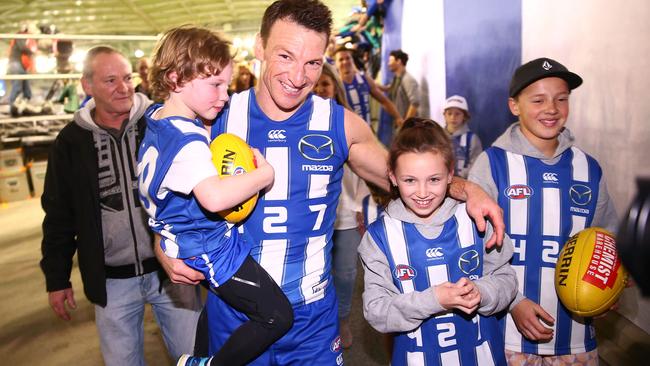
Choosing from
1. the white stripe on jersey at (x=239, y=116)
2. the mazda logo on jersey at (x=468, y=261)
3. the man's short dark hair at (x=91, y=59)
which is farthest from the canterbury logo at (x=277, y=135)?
the man's short dark hair at (x=91, y=59)

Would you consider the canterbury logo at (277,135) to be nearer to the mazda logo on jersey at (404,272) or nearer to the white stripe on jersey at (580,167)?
the mazda logo on jersey at (404,272)

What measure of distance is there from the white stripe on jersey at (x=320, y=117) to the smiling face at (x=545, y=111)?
916mm

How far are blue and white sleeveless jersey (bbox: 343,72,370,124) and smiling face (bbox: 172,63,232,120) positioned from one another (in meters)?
3.25

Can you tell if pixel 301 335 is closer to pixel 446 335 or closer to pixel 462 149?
pixel 446 335

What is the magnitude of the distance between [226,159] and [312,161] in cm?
32

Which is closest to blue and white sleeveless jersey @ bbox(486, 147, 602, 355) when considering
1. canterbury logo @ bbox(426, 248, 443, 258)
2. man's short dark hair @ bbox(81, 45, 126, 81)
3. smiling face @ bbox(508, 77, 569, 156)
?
smiling face @ bbox(508, 77, 569, 156)

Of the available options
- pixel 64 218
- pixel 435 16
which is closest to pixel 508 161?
pixel 64 218

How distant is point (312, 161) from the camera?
176 centimetres

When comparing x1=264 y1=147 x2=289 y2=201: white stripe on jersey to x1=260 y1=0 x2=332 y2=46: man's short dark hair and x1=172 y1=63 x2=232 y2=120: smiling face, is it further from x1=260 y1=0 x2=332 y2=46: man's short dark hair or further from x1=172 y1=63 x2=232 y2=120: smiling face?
x1=260 y1=0 x2=332 y2=46: man's short dark hair

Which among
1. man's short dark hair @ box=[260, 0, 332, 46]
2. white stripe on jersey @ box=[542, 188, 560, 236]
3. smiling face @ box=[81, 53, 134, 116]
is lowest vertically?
white stripe on jersey @ box=[542, 188, 560, 236]

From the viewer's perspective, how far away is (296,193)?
1754 mm

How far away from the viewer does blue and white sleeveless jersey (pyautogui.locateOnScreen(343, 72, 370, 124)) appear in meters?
4.96

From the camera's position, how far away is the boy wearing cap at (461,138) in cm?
473

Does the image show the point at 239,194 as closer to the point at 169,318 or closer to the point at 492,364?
the point at 492,364
